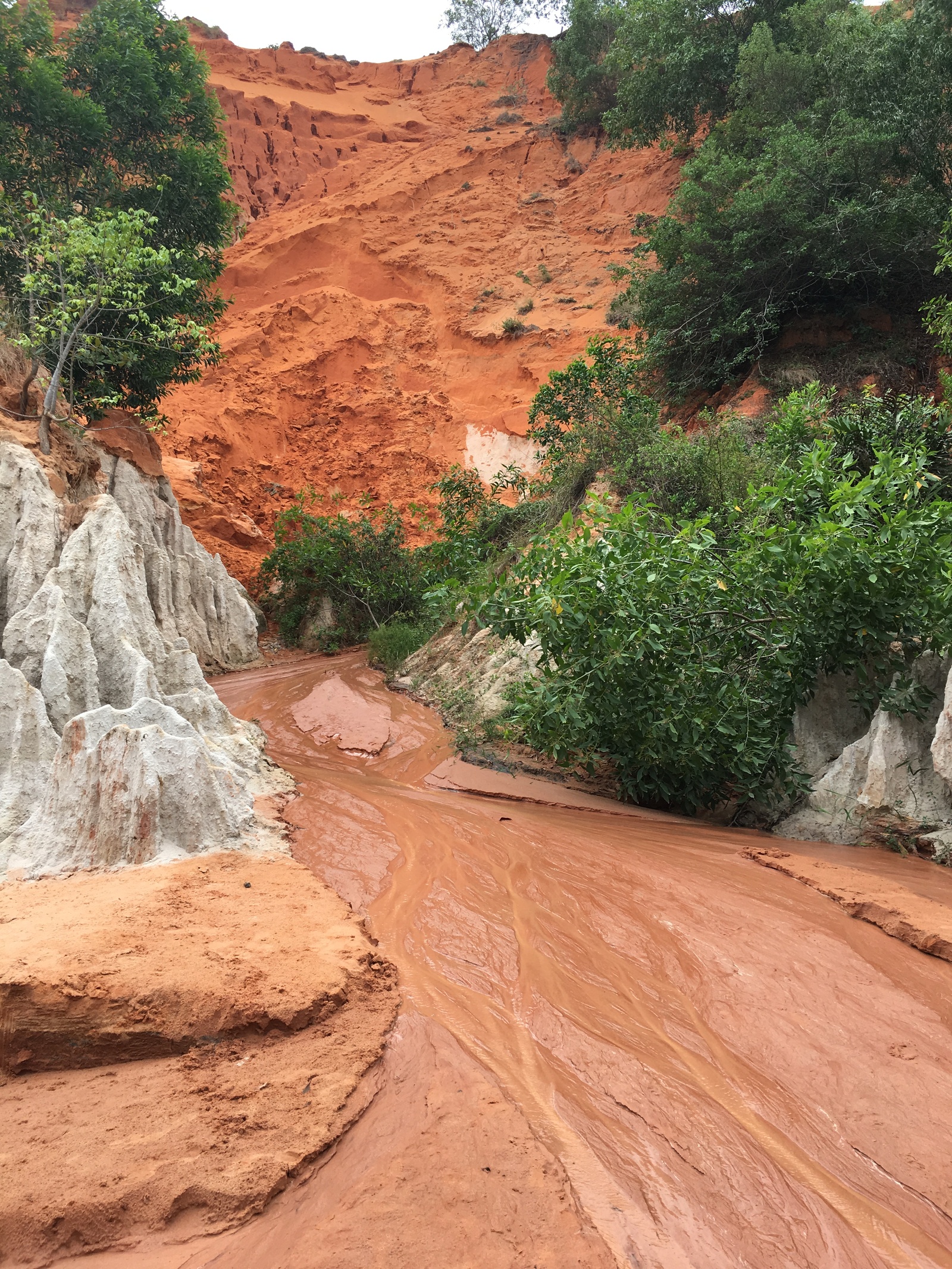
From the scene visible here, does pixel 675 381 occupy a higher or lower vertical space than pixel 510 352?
lower

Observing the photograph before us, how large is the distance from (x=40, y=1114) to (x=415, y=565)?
14.1 meters

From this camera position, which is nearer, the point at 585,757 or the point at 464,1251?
the point at 464,1251

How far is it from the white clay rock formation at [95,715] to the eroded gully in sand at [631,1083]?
87 centimetres

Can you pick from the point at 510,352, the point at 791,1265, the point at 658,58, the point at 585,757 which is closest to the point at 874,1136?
the point at 791,1265

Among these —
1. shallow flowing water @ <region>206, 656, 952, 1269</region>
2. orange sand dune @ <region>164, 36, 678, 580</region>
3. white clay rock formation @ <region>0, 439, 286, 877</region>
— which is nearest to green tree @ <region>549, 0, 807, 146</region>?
orange sand dune @ <region>164, 36, 678, 580</region>

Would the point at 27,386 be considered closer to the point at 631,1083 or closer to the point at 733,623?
the point at 733,623

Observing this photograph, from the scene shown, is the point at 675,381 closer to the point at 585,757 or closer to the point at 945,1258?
the point at 585,757

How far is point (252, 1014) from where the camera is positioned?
7.77ft

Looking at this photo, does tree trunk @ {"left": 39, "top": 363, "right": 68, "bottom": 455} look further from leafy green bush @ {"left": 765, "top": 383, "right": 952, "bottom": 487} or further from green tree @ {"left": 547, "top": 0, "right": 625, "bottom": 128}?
green tree @ {"left": 547, "top": 0, "right": 625, "bottom": 128}

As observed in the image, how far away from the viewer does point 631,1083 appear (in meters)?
2.27

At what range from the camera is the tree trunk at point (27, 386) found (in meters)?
8.05

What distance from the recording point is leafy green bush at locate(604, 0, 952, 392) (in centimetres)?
1113

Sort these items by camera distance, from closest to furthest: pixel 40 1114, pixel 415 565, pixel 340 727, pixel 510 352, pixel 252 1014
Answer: pixel 40 1114 → pixel 252 1014 → pixel 340 727 → pixel 415 565 → pixel 510 352

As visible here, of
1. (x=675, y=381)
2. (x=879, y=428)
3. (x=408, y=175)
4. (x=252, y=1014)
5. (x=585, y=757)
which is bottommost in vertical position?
(x=252, y=1014)
